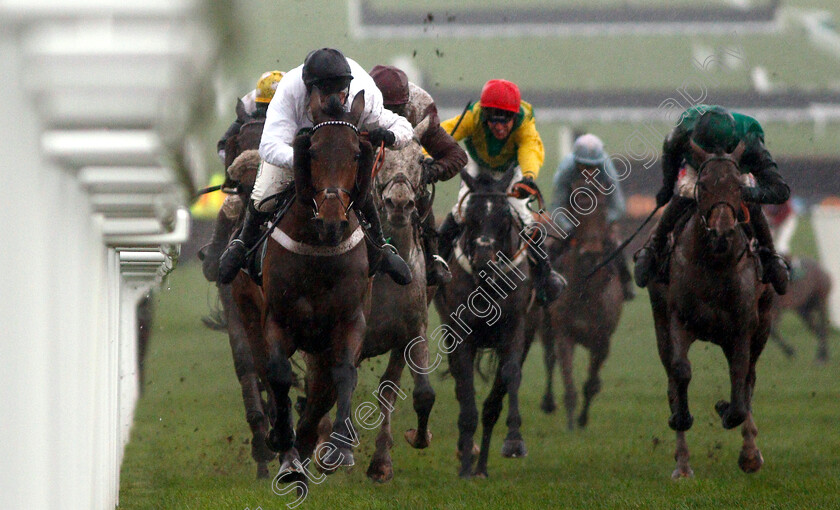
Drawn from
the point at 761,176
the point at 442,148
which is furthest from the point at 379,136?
the point at 761,176

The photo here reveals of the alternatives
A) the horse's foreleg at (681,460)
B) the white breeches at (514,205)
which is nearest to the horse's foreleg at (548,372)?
the white breeches at (514,205)

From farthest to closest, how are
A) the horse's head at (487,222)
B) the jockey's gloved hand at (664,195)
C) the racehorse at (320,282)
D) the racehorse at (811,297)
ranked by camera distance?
1. the racehorse at (811,297)
2. the horse's head at (487,222)
3. the jockey's gloved hand at (664,195)
4. the racehorse at (320,282)

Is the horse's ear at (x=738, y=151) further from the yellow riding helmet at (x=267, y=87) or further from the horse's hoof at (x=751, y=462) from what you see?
the yellow riding helmet at (x=267, y=87)

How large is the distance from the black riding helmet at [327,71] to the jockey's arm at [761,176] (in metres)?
2.33

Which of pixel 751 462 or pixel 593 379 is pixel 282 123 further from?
pixel 593 379

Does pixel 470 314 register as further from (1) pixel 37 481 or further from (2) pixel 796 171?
(2) pixel 796 171

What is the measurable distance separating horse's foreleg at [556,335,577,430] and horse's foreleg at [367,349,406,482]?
254cm

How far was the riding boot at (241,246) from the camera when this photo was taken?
17.3 ft

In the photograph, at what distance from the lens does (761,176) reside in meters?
6.38

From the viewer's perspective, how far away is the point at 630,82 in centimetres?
3794

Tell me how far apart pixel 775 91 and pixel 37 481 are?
36.3 meters

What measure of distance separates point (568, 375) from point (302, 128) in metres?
4.85

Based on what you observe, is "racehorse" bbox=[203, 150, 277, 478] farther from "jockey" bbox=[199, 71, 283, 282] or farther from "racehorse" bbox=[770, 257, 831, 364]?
"racehorse" bbox=[770, 257, 831, 364]

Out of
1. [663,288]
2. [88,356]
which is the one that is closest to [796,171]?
[663,288]
